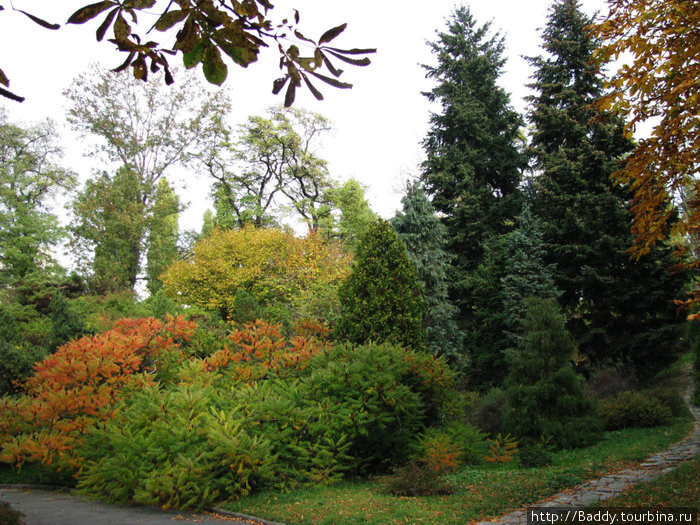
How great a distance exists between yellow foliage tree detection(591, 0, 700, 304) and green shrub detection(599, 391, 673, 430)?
6868 millimetres

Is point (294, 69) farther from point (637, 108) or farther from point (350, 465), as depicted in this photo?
point (350, 465)

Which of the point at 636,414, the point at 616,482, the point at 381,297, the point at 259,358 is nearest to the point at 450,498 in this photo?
the point at 616,482

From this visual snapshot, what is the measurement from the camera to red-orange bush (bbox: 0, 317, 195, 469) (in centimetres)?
657

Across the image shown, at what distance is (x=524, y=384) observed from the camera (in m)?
8.20

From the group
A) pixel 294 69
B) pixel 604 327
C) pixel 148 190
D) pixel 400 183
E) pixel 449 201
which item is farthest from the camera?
pixel 400 183

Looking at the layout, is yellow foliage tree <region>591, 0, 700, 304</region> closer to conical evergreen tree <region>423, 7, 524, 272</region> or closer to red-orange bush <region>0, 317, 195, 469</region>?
red-orange bush <region>0, 317, 195, 469</region>

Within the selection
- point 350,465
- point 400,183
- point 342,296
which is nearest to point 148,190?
point 400,183

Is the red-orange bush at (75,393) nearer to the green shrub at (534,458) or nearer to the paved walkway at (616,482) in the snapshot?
the paved walkway at (616,482)

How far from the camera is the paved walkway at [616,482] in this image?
4.40 meters

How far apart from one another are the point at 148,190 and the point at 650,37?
23069mm

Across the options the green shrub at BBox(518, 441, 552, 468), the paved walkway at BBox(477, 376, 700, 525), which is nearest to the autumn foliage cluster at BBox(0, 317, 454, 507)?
the green shrub at BBox(518, 441, 552, 468)

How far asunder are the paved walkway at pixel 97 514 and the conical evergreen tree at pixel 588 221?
12.2 meters

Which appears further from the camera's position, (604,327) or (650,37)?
(604,327)

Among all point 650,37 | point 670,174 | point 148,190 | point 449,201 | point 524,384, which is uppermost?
point 148,190
